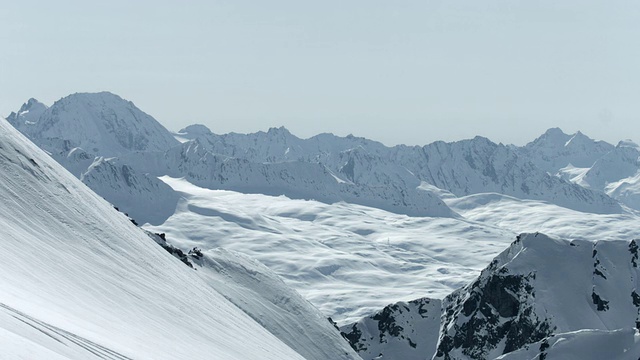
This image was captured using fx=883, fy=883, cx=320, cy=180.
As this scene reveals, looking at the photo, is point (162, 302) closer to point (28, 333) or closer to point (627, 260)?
point (28, 333)

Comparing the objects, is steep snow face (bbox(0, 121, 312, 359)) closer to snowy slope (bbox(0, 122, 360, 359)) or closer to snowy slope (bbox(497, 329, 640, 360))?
snowy slope (bbox(0, 122, 360, 359))

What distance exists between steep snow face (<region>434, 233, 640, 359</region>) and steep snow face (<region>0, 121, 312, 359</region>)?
284 feet

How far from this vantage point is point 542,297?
163000 mm

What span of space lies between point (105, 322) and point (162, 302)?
1924 centimetres

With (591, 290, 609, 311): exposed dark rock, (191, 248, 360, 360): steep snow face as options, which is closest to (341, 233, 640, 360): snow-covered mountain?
(591, 290, 609, 311): exposed dark rock

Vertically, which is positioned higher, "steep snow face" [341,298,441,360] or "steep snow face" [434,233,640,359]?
"steep snow face" [434,233,640,359]

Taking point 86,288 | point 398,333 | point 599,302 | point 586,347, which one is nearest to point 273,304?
point 586,347

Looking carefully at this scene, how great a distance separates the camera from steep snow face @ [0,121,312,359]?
33375mm

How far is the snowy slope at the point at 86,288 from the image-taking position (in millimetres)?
33344

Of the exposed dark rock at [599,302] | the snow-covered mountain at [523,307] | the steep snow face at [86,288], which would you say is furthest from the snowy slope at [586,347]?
the steep snow face at [86,288]

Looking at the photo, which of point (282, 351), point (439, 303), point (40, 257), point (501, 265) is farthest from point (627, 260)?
point (40, 257)

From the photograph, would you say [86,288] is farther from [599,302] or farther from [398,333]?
[398,333]

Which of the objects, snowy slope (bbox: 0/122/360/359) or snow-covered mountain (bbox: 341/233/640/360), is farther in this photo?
snow-covered mountain (bbox: 341/233/640/360)

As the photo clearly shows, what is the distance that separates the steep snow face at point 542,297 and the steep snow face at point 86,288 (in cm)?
8670
